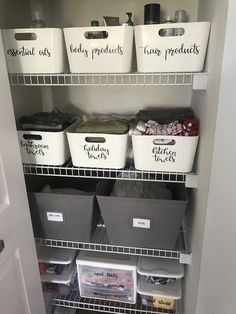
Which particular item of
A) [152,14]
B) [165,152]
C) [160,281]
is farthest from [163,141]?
[160,281]

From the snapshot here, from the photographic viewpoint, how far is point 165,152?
927 mm

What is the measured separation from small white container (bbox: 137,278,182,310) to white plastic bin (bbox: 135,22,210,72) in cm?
100

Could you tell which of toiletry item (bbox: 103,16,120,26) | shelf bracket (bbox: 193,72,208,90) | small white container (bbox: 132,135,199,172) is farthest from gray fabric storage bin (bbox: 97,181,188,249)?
toiletry item (bbox: 103,16,120,26)

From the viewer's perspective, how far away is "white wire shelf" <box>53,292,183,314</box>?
52.9 inches

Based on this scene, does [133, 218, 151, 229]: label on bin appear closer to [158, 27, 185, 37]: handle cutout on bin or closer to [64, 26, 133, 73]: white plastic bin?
[64, 26, 133, 73]: white plastic bin

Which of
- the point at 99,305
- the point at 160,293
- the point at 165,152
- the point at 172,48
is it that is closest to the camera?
the point at 172,48

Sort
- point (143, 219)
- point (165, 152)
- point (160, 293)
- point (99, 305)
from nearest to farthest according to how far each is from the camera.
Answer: point (165, 152) < point (143, 219) < point (160, 293) < point (99, 305)

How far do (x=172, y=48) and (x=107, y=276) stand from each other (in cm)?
106

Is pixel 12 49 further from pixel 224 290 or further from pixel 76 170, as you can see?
pixel 224 290

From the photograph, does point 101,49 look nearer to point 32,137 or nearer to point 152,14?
point 152,14

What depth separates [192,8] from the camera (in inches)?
44.0

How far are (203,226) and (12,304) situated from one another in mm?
725

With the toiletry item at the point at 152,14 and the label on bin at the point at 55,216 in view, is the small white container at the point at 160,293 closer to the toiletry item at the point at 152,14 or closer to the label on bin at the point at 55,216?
the label on bin at the point at 55,216

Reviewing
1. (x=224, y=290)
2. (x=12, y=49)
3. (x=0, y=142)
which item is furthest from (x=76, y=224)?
(x=12, y=49)
